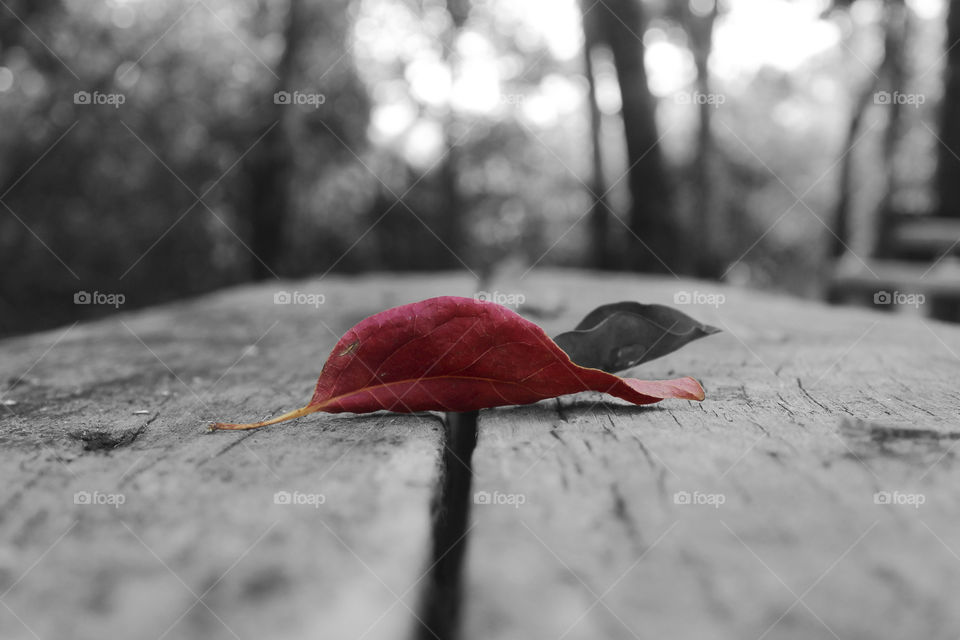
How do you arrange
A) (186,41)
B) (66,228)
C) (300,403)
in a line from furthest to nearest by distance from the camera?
(186,41), (66,228), (300,403)

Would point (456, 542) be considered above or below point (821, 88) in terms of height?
below

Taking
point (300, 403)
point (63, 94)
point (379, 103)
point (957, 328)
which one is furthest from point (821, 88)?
point (300, 403)

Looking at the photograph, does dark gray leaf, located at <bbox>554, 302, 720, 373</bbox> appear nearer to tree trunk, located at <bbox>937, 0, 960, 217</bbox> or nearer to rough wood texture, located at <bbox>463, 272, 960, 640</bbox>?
rough wood texture, located at <bbox>463, 272, 960, 640</bbox>

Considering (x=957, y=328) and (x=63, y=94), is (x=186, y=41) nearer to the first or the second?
(x=63, y=94)

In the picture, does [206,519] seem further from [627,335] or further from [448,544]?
[627,335]

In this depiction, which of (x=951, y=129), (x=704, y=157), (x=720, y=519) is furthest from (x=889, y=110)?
(x=720, y=519)
